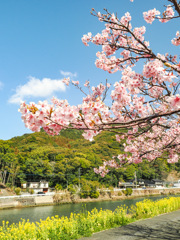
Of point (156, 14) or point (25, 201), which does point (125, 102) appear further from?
point (25, 201)

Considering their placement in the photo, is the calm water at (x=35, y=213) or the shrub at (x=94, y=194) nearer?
the calm water at (x=35, y=213)

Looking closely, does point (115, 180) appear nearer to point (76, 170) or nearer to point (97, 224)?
point (76, 170)

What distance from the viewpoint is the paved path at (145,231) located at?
6.03 m

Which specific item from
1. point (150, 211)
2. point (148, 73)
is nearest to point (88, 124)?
point (148, 73)

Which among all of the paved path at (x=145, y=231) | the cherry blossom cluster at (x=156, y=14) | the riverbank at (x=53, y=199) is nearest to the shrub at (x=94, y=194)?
the riverbank at (x=53, y=199)

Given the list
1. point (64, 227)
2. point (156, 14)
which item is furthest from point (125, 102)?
point (64, 227)

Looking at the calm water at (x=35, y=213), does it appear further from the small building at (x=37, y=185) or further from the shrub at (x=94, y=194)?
the small building at (x=37, y=185)

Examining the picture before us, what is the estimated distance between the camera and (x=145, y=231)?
668 cm

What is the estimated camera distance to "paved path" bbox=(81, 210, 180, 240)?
6027mm

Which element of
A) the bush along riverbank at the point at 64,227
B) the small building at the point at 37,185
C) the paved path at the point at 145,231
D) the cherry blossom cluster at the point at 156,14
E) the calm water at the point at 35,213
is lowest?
the calm water at the point at 35,213

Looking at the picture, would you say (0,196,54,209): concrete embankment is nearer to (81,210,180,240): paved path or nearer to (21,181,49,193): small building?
(21,181,49,193): small building

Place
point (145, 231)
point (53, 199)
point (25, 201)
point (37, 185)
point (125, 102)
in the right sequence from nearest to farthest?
point (125, 102)
point (145, 231)
point (25, 201)
point (53, 199)
point (37, 185)

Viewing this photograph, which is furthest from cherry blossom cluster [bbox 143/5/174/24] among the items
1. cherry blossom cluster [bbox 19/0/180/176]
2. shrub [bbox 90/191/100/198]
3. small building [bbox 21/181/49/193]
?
small building [bbox 21/181/49/193]

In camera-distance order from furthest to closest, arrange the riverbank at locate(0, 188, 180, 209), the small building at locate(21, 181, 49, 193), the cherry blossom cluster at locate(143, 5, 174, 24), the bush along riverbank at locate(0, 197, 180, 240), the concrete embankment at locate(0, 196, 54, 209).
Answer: the small building at locate(21, 181, 49, 193) < the riverbank at locate(0, 188, 180, 209) < the concrete embankment at locate(0, 196, 54, 209) < the bush along riverbank at locate(0, 197, 180, 240) < the cherry blossom cluster at locate(143, 5, 174, 24)
